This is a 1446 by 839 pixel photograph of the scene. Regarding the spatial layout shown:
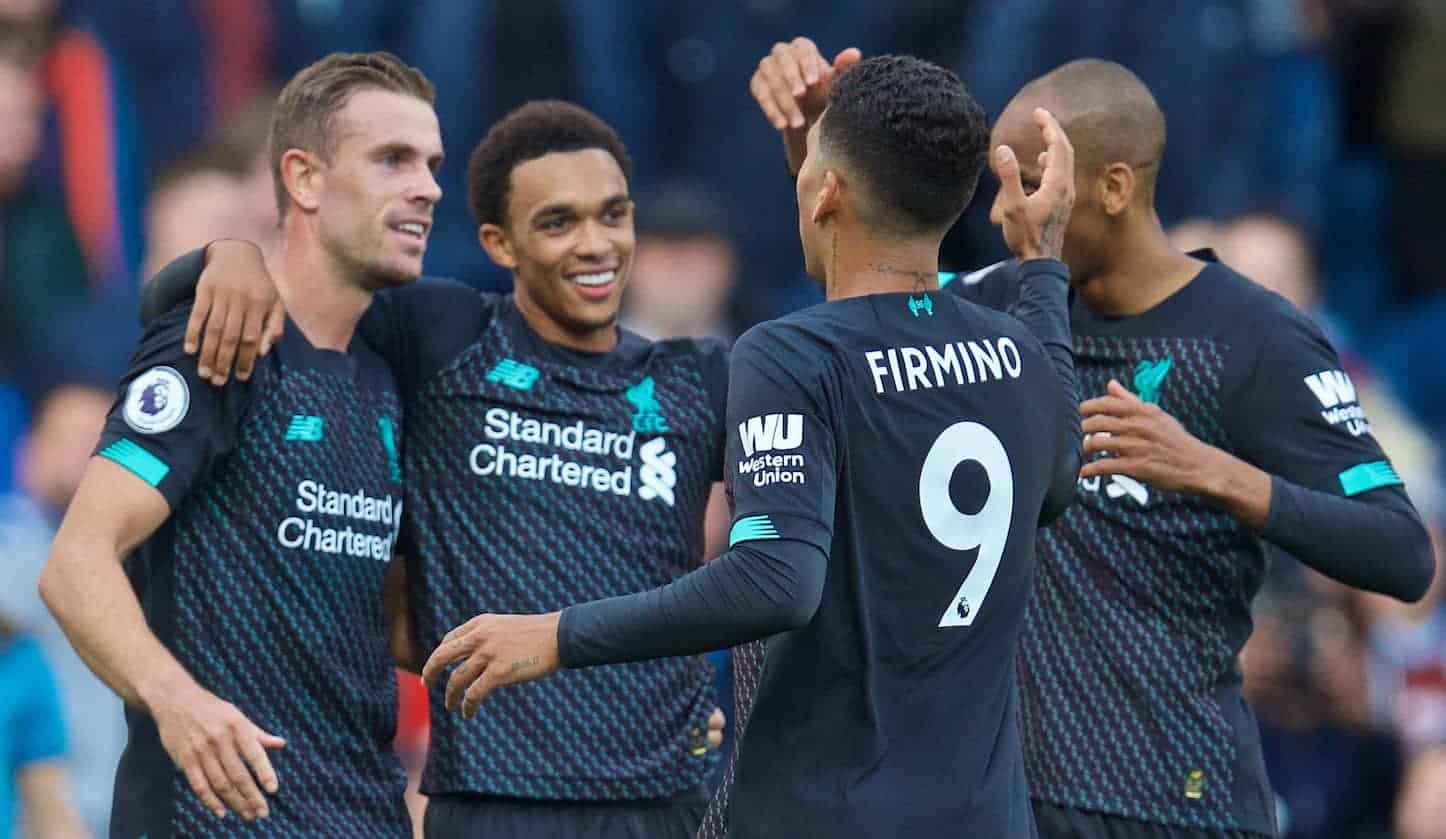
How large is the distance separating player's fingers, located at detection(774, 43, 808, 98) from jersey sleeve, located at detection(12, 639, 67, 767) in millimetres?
3221

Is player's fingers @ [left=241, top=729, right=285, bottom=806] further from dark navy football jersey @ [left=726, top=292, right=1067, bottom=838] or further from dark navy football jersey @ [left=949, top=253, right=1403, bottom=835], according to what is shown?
dark navy football jersey @ [left=949, top=253, right=1403, bottom=835]

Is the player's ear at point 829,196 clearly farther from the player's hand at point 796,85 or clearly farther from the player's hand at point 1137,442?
the player's hand at point 796,85

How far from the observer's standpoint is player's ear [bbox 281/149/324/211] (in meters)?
5.70

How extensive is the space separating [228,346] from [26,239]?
17.7 feet

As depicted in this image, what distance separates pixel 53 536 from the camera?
27.6 ft

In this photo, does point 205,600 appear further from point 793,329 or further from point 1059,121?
point 1059,121

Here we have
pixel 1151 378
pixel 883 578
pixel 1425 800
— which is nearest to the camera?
pixel 883 578

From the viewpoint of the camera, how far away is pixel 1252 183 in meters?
10.5

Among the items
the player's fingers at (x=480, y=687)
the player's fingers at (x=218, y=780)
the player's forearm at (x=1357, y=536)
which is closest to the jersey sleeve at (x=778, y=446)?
the player's fingers at (x=480, y=687)

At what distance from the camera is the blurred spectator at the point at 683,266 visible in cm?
976

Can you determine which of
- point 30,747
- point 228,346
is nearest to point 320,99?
point 228,346

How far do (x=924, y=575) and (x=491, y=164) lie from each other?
201cm

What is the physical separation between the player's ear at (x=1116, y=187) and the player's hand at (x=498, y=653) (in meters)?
1.90

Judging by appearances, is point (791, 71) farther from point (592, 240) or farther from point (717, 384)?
point (717, 384)
